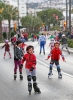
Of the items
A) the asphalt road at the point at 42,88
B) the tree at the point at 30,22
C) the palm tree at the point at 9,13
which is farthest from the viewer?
the tree at the point at 30,22

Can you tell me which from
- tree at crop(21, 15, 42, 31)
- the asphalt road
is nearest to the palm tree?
tree at crop(21, 15, 42, 31)

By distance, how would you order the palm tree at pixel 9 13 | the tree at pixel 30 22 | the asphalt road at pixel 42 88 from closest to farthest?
the asphalt road at pixel 42 88, the palm tree at pixel 9 13, the tree at pixel 30 22

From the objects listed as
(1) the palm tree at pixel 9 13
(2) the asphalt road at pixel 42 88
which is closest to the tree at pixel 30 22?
(1) the palm tree at pixel 9 13

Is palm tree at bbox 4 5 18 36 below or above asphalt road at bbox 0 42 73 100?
above

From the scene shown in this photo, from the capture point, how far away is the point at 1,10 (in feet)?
207

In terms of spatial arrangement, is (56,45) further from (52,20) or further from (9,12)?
(52,20)

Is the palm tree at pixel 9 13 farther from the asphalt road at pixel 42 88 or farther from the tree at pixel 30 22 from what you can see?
the asphalt road at pixel 42 88

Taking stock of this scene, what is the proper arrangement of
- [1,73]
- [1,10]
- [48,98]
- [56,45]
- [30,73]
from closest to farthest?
[48,98] < [30,73] < [56,45] < [1,73] < [1,10]

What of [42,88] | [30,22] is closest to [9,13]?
[30,22]

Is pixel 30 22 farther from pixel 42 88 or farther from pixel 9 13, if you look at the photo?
pixel 42 88

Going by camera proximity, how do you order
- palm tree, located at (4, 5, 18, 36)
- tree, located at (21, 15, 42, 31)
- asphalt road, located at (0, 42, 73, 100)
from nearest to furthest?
asphalt road, located at (0, 42, 73, 100) < palm tree, located at (4, 5, 18, 36) < tree, located at (21, 15, 42, 31)

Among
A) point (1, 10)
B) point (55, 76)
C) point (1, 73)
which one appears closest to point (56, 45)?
point (55, 76)

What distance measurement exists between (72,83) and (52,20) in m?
139

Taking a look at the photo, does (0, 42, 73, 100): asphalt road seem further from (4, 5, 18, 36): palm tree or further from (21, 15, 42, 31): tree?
(21, 15, 42, 31): tree
